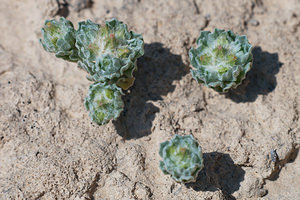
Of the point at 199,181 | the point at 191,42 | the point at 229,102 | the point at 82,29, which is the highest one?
the point at 82,29

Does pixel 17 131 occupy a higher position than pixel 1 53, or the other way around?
pixel 1 53

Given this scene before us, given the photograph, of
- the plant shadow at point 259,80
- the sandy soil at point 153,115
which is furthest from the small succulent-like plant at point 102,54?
the plant shadow at point 259,80

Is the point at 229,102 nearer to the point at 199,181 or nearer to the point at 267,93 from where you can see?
the point at 267,93

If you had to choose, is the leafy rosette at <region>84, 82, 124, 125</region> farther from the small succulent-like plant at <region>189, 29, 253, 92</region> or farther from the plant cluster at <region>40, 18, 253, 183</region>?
the small succulent-like plant at <region>189, 29, 253, 92</region>

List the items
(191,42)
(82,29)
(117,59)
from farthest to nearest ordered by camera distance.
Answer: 1. (191,42)
2. (82,29)
3. (117,59)

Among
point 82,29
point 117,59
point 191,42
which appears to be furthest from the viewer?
point 191,42

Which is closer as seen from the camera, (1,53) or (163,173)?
(163,173)

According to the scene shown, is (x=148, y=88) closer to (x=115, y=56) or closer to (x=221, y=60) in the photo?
(x=115, y=56)

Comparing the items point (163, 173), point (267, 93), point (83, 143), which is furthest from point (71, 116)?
point (267, 93)
